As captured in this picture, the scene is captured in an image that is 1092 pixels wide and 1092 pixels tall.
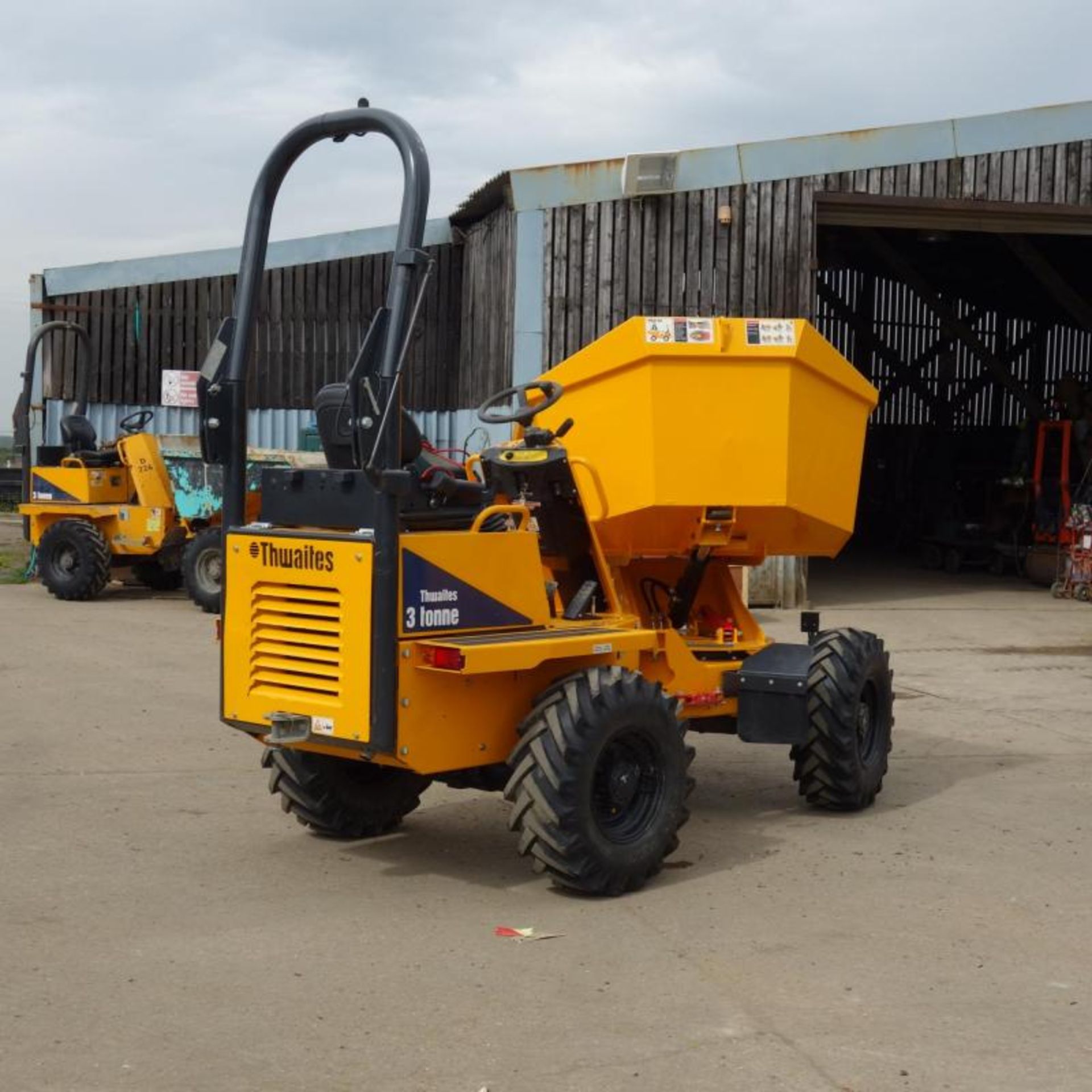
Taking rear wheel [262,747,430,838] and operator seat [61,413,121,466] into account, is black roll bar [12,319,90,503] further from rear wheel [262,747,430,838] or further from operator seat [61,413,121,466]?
rear wheel [262,747,430,838]

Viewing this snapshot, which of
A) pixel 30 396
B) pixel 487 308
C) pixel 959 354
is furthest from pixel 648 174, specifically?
pixel 959 354

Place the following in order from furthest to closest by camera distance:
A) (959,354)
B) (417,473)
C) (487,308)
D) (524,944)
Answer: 1. (959,354)
2. (487,308)
3. (417,473)
4. (524,944)

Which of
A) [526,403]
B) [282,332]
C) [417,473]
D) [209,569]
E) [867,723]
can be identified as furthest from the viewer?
[282,332]

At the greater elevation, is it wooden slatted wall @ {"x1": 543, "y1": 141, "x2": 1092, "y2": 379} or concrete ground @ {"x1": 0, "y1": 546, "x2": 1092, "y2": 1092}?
wooden slatted wall @ {"x1": 543, "y1": 141, "x2": 1092, "y2": 379}

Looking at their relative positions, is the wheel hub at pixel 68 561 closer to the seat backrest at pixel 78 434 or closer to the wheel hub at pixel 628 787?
the seat backrest at pixel 78 434

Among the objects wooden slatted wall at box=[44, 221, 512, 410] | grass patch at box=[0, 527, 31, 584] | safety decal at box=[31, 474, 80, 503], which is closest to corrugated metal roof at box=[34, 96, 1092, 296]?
wooden slatted wall at box=[44, 221, 512, 410]

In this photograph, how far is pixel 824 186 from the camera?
17.7m

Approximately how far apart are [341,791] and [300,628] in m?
1.11

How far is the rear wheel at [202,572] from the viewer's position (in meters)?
16.4

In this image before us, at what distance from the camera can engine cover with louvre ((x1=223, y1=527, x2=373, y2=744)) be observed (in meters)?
5.93

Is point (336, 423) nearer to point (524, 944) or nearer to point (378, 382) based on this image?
point (378, 382)

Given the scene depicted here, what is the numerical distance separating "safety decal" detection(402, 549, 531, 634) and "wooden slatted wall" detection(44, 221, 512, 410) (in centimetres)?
1408

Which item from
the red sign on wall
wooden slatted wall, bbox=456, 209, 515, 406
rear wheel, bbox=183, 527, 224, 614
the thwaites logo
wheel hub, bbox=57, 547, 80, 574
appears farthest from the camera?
the red sign on wall

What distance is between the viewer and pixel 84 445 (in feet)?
61.5
